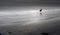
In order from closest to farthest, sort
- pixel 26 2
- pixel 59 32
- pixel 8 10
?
pixel 26 2 → pixel 8 10 → pixel 59 32

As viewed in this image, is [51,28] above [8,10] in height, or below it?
below

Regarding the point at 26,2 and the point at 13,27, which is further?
the point at 13,27

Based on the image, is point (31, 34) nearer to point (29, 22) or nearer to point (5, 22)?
point (29, 22)

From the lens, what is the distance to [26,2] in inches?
24.6

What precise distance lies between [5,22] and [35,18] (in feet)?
0.86

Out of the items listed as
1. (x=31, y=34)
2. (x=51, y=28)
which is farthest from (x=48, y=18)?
(x=31, y=34)

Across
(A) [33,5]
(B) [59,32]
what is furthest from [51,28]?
(A) [33,5]

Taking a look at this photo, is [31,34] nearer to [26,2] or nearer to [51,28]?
[51,28]

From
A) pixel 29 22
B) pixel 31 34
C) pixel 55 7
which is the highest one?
pixel 55 7

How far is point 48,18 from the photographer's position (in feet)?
2.71

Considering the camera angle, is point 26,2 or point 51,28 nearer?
point 26,2

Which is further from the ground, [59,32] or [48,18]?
[48,18]

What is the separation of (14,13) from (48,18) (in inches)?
11.6

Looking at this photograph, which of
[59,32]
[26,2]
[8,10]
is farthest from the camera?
[59,32]
